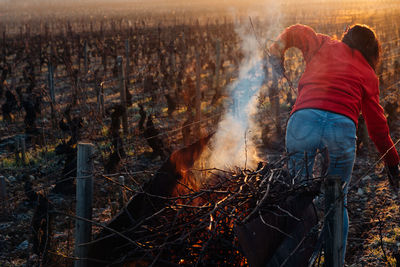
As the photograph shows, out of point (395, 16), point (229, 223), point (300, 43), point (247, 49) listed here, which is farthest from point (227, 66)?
point (395, 16)

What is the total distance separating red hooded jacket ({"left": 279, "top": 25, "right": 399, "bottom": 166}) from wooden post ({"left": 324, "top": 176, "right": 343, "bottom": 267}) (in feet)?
2.51

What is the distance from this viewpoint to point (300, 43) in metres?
3.06

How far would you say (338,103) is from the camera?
274cm

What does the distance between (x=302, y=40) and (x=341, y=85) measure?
19.3 inches

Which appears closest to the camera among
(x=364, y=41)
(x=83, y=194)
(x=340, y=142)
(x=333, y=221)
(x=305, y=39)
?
(x=333, y=221)

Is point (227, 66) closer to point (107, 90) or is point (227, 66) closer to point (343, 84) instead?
point (107, 90)

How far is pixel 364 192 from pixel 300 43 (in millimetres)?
3081

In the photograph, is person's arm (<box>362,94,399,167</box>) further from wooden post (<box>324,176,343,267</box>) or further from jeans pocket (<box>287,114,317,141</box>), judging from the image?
wooden post (<box>324,176,343,267</box>)

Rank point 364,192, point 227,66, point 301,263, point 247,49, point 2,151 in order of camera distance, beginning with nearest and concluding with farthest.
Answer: point 301,263, point 364,192, point 2,151, point 227,66, point 247,49

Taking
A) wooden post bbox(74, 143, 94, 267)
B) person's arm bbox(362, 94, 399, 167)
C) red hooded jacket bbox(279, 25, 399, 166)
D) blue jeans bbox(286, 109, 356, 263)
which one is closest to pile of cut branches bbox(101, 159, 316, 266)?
wooden post bbox(74, 143, 94, 267)

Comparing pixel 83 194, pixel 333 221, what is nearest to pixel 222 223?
pixel 333 221

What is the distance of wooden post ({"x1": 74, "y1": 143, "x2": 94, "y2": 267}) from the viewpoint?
2504mm

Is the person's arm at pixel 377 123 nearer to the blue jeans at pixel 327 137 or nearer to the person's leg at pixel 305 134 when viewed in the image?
the blue jeans at pixel 327 137

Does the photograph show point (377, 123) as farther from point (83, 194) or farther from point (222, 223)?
point (83, 194)
